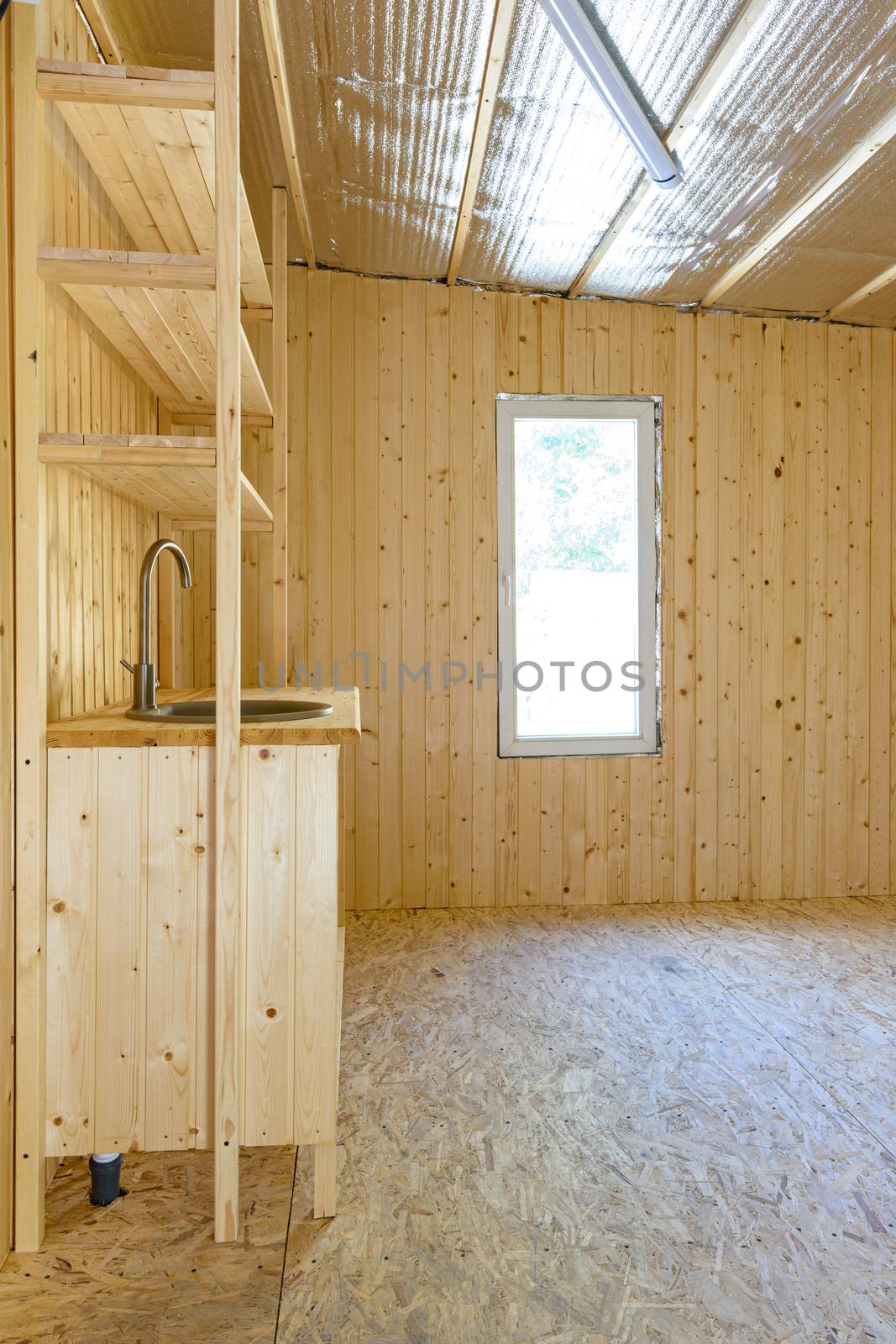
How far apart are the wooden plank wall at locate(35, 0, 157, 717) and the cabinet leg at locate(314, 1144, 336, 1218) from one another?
3.28ft

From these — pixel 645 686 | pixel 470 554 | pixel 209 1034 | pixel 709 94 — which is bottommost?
pixel 209 1034

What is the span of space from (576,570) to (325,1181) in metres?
2.56

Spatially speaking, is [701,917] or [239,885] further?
[701,917]

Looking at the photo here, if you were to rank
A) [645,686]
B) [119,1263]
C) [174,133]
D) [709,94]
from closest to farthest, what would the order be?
[119,1263], [174,133], [709,94], [645,686]

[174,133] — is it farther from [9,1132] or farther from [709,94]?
[9,1132]

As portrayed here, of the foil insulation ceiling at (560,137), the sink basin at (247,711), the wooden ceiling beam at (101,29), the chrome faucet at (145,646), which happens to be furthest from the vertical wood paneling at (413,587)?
the chrome faucet at (145,646)

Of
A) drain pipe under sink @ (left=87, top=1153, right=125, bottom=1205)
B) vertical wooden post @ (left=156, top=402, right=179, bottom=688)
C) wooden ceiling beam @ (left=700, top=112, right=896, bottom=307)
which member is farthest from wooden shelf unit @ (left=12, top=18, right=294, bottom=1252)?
wooden ceiling beam @ (left=700, top=112, right=896, bottom=307)

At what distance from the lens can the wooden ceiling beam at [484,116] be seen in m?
2.05

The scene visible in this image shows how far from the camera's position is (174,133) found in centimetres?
169

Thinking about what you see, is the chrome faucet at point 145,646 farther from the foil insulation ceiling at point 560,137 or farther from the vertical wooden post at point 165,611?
the foil insulation ceiling at point 560,137

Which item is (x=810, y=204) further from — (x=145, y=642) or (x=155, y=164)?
(x=145, y=642)

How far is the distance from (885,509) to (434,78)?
2.62 meters

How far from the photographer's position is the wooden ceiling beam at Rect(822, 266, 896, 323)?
10.8 ft

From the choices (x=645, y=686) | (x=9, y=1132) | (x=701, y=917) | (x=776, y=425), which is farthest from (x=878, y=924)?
(x=9, y=1132)
